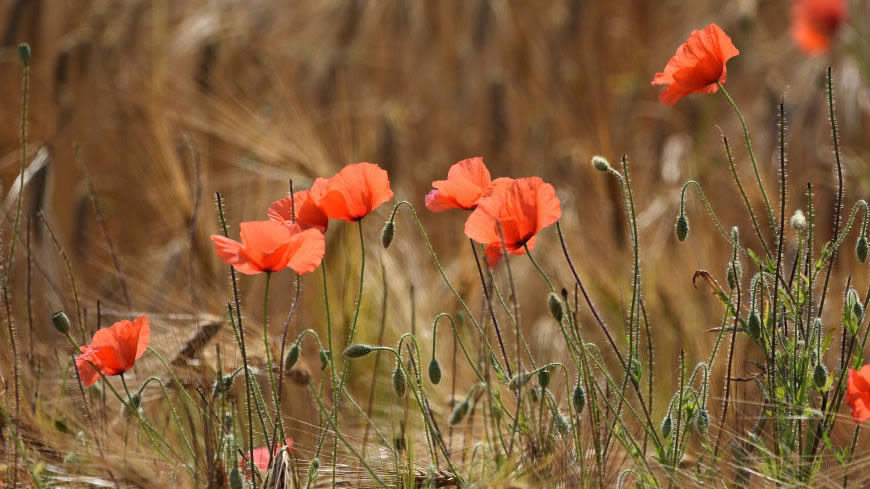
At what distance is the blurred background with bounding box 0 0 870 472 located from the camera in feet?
5.42

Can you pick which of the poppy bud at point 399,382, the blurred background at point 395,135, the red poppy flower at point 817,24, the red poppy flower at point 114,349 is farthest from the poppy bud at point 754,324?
the red poppy flower at point 817,24

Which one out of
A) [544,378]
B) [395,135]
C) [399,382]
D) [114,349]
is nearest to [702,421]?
[544,378]

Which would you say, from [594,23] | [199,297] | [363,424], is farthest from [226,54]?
[363,424]

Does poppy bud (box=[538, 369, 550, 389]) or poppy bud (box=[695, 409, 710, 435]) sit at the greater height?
Result: poppy bud (box=[538, 369, 550, 389])

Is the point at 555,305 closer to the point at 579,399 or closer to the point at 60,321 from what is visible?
the point at 579,399

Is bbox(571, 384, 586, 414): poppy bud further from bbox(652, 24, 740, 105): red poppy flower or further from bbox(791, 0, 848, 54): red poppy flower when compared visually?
bbox(791, 0, 848, 54): red poppy flower

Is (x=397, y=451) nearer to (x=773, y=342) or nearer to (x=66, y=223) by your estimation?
(x=773, y=342)

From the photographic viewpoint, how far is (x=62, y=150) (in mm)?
2598

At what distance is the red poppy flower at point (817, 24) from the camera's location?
2697mm

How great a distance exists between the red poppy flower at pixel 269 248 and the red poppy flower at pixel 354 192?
0.25 ft

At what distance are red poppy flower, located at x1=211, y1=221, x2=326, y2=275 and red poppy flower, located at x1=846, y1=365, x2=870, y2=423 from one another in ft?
1.49

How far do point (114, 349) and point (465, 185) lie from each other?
0.36m

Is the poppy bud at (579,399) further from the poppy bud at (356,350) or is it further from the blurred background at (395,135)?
the blurred background at (395,135)

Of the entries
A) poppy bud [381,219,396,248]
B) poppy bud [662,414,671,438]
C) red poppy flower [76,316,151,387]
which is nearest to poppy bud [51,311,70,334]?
red poppy flower [76,316,151,387]
